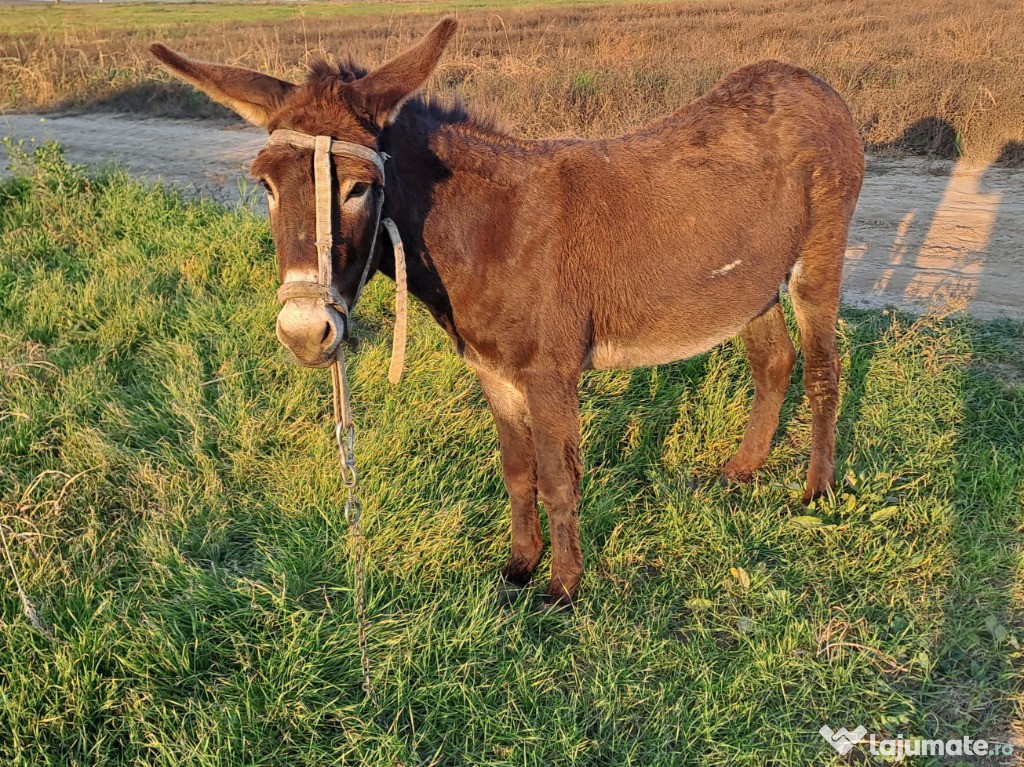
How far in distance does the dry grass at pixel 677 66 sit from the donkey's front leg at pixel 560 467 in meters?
3.59

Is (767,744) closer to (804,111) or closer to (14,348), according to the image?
(804,111)

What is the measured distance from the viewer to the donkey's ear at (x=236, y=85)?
7.43 feet

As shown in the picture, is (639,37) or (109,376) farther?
(639,37)

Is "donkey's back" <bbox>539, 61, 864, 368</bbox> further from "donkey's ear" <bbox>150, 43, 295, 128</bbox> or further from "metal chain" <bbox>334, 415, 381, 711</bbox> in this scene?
"donkey's ear" <bbox>150, 43, 295, 128</bbox>

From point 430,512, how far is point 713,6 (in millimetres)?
27739

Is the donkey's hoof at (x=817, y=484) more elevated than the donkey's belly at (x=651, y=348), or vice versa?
the donkey's belly at (x=651, y=348)

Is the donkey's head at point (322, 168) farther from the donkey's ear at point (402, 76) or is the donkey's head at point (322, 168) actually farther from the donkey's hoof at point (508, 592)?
the donkey's hoof at point (508, 592)

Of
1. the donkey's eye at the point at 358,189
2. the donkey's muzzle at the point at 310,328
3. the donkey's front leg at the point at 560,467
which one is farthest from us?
the donkey's front leg at the point at 560,467

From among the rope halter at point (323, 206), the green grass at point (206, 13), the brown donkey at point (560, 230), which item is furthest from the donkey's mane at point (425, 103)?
the green grass at point (206, 13)

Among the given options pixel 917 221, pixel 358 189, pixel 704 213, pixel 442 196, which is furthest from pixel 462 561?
pixel 917 221

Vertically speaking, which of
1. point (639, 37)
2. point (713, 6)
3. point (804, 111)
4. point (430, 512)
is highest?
point (713, 6)

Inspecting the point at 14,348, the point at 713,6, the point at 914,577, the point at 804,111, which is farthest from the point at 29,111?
the point at 713,6

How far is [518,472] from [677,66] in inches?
437

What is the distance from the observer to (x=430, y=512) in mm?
3334
